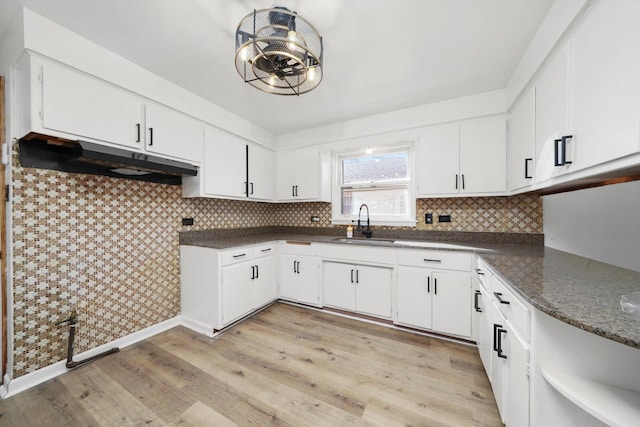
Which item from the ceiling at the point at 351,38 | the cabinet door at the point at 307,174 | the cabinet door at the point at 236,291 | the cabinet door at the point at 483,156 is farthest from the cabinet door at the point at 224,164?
the cabinet door at the point at 483,156

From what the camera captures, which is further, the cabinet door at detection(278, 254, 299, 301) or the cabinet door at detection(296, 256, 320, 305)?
the cabinet door at detection(278, 254, 299, 301)

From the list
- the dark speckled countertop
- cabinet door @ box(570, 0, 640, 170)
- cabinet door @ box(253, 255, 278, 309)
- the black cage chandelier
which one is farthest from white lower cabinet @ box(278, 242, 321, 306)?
cabinet door @ box(570, 0, 640, 170)

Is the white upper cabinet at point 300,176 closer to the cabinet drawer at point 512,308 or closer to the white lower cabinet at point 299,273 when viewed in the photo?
the white lower cabinet at point 299,273

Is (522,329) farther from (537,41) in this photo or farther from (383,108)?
(383,108)

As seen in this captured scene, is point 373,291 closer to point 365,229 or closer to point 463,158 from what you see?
point 365,229

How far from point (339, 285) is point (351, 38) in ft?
7.73

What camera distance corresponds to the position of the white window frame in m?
2.88

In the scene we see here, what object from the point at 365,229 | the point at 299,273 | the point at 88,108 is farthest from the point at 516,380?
the point at 88,108

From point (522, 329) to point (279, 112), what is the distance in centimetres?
280

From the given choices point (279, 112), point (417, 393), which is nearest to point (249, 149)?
point (279, 112)

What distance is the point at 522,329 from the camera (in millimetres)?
1021

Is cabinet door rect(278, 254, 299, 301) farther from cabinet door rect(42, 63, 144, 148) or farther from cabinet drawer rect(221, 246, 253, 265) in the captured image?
cabinet door rect(42, 63, 144, 148)

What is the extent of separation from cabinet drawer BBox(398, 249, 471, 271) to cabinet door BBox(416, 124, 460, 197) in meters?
0.70

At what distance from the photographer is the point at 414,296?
235 cm
